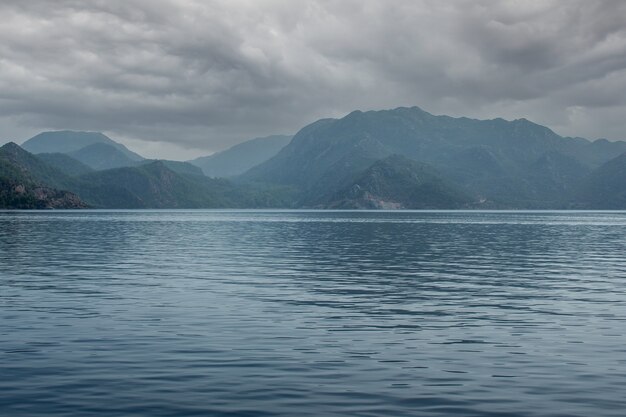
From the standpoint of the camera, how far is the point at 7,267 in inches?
3046

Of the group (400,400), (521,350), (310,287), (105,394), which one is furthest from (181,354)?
(310,287)

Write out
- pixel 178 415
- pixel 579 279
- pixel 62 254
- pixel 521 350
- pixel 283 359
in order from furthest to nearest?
pixel 62 254, pixel 579 279, pixel 521 350, pixel 283 359, pixel 178 415

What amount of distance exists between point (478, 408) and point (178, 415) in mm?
10927

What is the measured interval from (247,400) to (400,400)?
585 centimetres

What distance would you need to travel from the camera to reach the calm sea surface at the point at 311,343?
80.1 feet

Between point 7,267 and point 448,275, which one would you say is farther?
point 7,267

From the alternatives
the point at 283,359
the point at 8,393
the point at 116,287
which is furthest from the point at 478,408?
the point at 116,287

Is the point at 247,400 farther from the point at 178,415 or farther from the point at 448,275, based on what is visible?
the point at 448,275

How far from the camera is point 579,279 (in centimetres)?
6869

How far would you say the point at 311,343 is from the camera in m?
34.9

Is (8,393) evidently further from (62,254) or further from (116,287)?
(62,254)

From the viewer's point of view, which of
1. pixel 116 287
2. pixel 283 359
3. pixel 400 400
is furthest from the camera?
pixel 116 287

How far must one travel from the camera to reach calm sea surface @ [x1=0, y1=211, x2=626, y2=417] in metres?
24.4

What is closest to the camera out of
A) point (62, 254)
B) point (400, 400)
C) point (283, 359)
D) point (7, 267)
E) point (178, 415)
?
point (178, 415)
